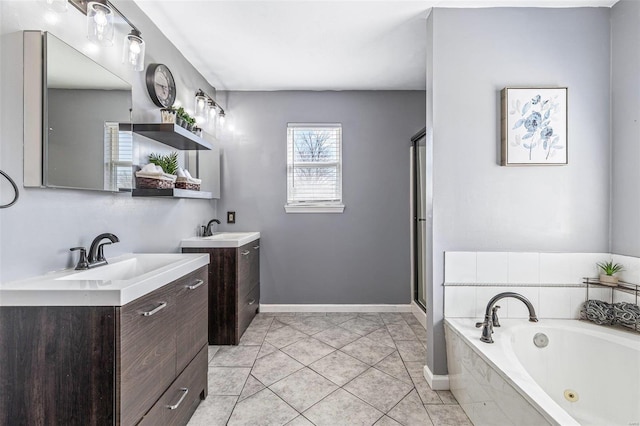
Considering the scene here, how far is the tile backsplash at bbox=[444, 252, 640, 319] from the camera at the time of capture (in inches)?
79.0

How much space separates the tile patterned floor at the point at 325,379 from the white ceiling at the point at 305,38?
8.20 feet

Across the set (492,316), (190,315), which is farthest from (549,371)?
(190,315)

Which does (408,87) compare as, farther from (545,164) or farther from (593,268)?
(593,268)

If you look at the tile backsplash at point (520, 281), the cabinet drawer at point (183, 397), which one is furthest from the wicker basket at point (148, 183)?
the tile backsplash at point (520, 281)

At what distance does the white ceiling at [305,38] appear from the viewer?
6.71 feet

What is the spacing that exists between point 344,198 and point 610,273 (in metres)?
2.26

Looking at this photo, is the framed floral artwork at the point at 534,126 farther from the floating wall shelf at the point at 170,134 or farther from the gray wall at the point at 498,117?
the floating wall shelf at the point at 170,134

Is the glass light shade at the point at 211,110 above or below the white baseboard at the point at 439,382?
above

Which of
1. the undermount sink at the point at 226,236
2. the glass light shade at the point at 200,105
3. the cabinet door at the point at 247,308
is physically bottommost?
the cabinet door at the point at 247,308

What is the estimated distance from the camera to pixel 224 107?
3492mm

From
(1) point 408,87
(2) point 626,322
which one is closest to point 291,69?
(1) point 408,87

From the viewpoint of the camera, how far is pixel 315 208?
3492 mm

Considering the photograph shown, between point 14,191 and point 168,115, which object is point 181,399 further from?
point 168,115

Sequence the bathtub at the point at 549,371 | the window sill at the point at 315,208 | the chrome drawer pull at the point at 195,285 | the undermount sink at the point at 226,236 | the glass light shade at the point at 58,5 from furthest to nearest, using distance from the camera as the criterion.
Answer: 1. the window sill at the point at 315,208
2. the undermount sink at the point at 226,236
3. the chrome drawer pull at the point at 195,285
4. the bathtub at the point at 549,371
5. the glass light shade at the point at 58,5
